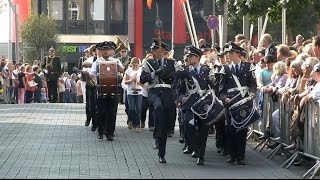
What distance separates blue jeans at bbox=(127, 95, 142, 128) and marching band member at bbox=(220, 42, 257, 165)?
5991 mm

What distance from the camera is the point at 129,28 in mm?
70812

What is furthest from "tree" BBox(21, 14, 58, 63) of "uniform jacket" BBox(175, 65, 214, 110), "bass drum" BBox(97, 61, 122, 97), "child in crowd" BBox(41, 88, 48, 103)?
"uniform jacket" BBox(175, 65, 214, 110)

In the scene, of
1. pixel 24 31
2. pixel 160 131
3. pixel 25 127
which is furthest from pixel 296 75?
pixel 24 31

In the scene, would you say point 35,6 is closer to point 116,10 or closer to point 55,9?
point 55,9

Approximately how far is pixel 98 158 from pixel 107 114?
354cm

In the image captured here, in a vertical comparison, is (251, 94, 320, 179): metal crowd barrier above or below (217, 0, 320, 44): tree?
below

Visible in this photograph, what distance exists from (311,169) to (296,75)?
2.29 meters

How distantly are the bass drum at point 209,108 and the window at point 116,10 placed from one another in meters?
58.1

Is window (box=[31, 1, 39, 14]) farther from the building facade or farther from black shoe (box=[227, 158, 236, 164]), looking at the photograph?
black shoe (box=[227, 158, 236, 164])

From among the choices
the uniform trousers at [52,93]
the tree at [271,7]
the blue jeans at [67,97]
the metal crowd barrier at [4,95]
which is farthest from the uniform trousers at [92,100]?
the blue jeans at [67,97]

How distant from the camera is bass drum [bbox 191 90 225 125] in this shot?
45.1 ft

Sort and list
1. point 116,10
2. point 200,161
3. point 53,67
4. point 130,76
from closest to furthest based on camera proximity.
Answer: point 200,161, point 130,76, point 53,67, point 116,10

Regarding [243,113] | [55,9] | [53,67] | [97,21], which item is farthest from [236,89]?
[55,9]

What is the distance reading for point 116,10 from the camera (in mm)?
71938
